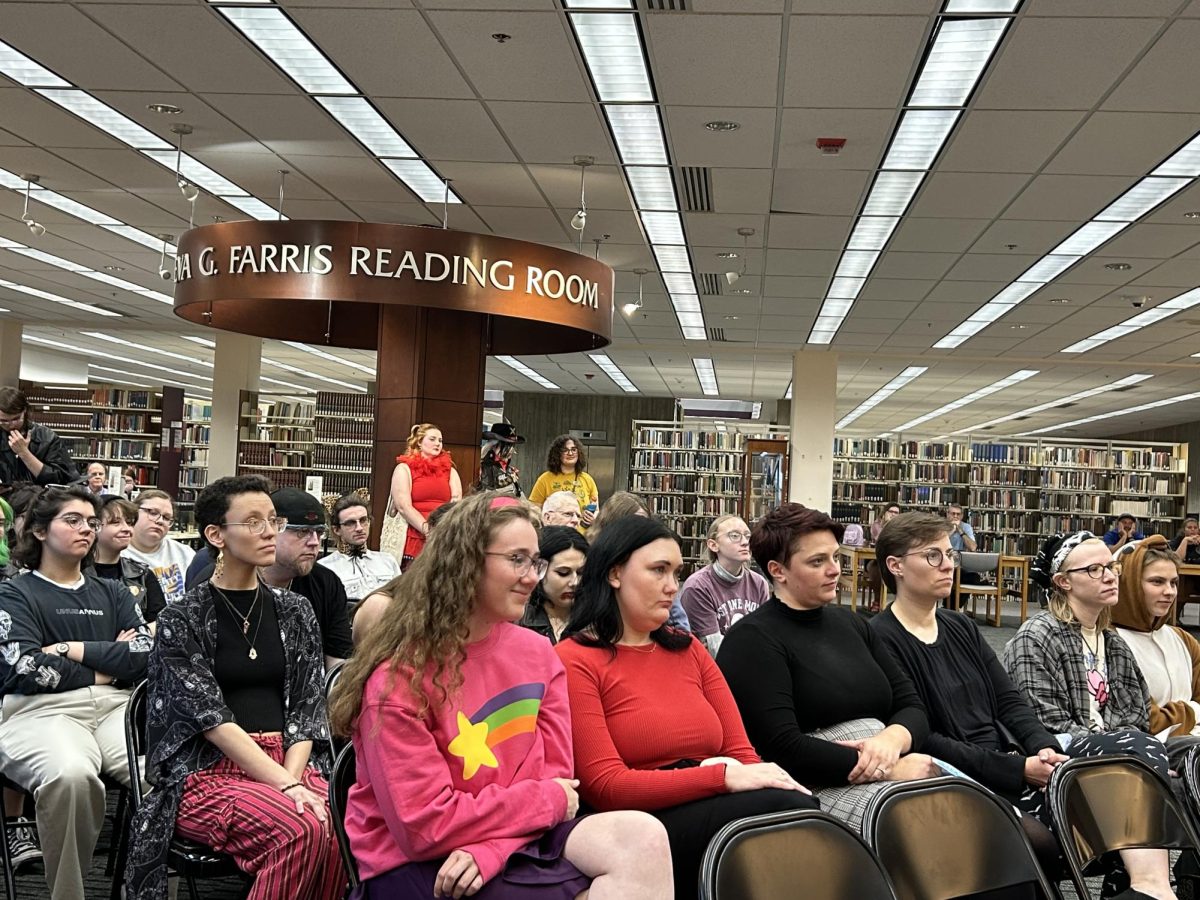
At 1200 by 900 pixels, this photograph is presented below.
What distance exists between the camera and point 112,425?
57.3 feet

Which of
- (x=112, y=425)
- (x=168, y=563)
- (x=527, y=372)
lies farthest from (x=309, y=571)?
(x=527, y=372)

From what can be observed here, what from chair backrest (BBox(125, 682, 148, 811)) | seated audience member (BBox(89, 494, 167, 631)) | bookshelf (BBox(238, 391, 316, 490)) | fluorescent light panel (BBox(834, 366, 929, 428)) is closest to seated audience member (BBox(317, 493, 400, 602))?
seated audience member (BBox(89, 494, 167, 631))

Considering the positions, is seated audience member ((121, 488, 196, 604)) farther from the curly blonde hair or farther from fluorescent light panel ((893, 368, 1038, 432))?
fluorescent light panel ((893, 368, 1038, 432))

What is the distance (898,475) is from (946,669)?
590 inches

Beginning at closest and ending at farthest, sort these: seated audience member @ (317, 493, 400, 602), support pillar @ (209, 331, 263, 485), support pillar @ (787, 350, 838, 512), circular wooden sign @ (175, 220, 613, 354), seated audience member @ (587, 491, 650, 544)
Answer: seated audience member @ (587, 491, 650, 544) → seated audience member @ (317, 493, 400, 602) → circular wooden sign @ (175, 220, 613, 354) → support pillar @ (209, 331, 263, 485) → support pillar @ (787, 350, 838, 512)

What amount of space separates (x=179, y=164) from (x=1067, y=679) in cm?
757

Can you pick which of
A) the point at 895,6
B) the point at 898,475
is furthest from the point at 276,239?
the point at 898,475

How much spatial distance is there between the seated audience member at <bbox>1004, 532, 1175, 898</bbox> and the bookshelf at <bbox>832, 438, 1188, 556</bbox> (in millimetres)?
13779

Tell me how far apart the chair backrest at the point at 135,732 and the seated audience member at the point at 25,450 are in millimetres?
3653

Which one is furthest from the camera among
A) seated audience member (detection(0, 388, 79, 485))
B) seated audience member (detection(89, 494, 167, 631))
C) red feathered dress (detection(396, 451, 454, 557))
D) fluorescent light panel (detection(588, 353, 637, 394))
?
fluorescent light panel (detection(588, 353, 637, 394))

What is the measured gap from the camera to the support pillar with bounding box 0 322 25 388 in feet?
58.9

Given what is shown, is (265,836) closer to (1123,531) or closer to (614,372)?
(1123,531)

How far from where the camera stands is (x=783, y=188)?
340 inches

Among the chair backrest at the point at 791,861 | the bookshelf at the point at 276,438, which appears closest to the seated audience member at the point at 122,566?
the chair backrest at the point at 791,861
